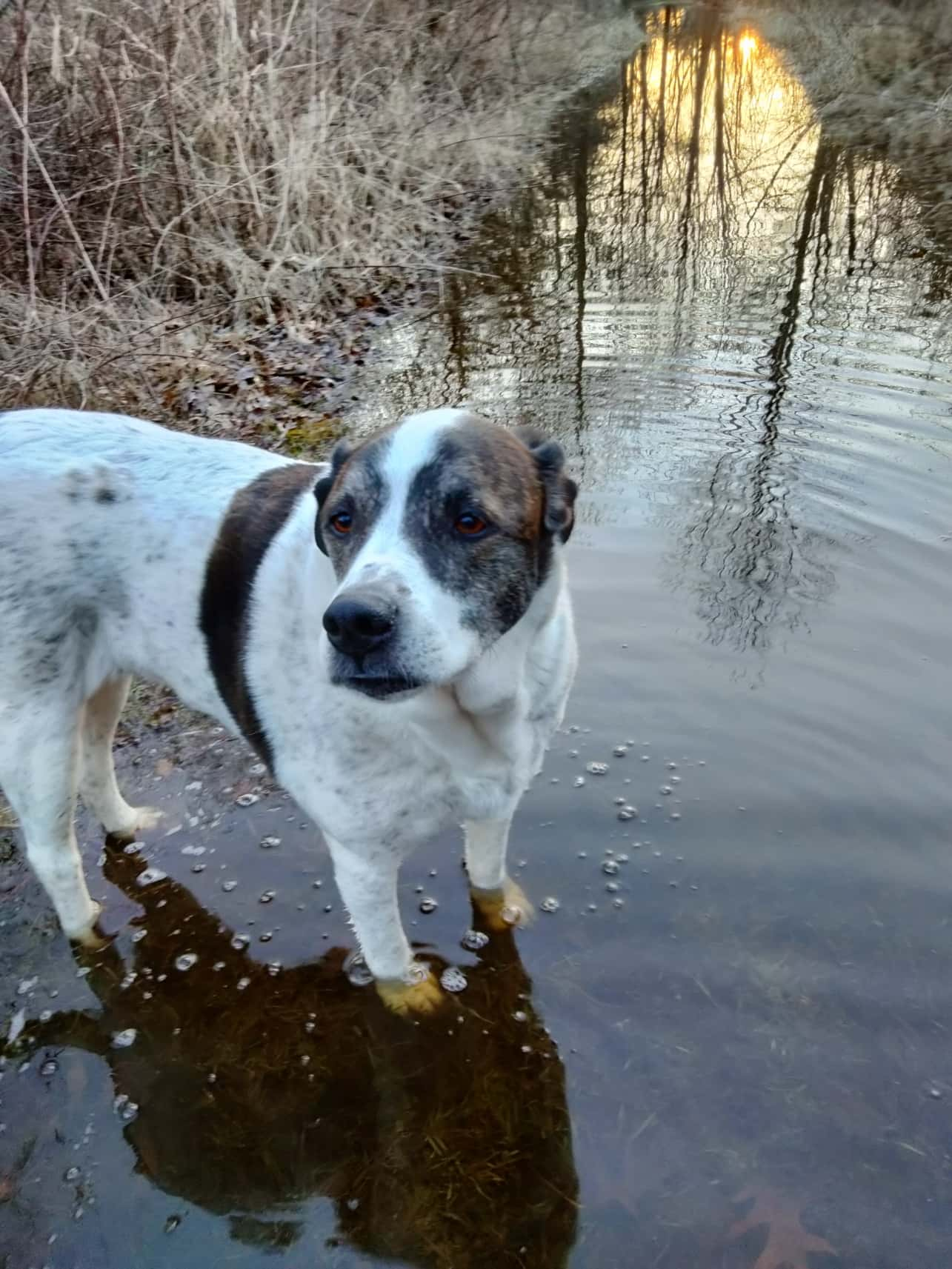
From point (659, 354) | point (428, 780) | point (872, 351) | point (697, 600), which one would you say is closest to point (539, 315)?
point (659, 354)

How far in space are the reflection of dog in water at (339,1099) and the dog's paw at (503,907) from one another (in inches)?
2.3

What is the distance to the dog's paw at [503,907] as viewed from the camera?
3.62 metres

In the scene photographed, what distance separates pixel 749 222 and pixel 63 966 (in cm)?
1190

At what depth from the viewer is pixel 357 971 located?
349 centimetres

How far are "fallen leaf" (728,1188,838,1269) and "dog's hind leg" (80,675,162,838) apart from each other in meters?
2.75

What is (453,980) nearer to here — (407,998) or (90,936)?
(407,998)

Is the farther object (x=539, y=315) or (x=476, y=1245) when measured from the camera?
(x=539, y=315)

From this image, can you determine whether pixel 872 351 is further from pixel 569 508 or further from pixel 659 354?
pixel 569 508

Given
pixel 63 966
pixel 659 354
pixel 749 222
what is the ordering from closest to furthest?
pixel 63 966
pixel 659 354
pixel 749 222

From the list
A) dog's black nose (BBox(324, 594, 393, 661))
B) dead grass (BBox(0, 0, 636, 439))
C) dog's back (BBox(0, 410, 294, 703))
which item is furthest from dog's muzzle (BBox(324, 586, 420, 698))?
dead grass (BBox(0, 0, 636, 439))

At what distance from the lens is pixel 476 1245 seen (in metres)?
2.66

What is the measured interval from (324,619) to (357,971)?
1.80 metres

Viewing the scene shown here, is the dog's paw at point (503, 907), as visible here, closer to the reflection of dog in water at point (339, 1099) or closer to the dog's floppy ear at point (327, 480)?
the reflection of dog in water at point (339, 1099)

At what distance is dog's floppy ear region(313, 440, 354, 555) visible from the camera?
274cm
